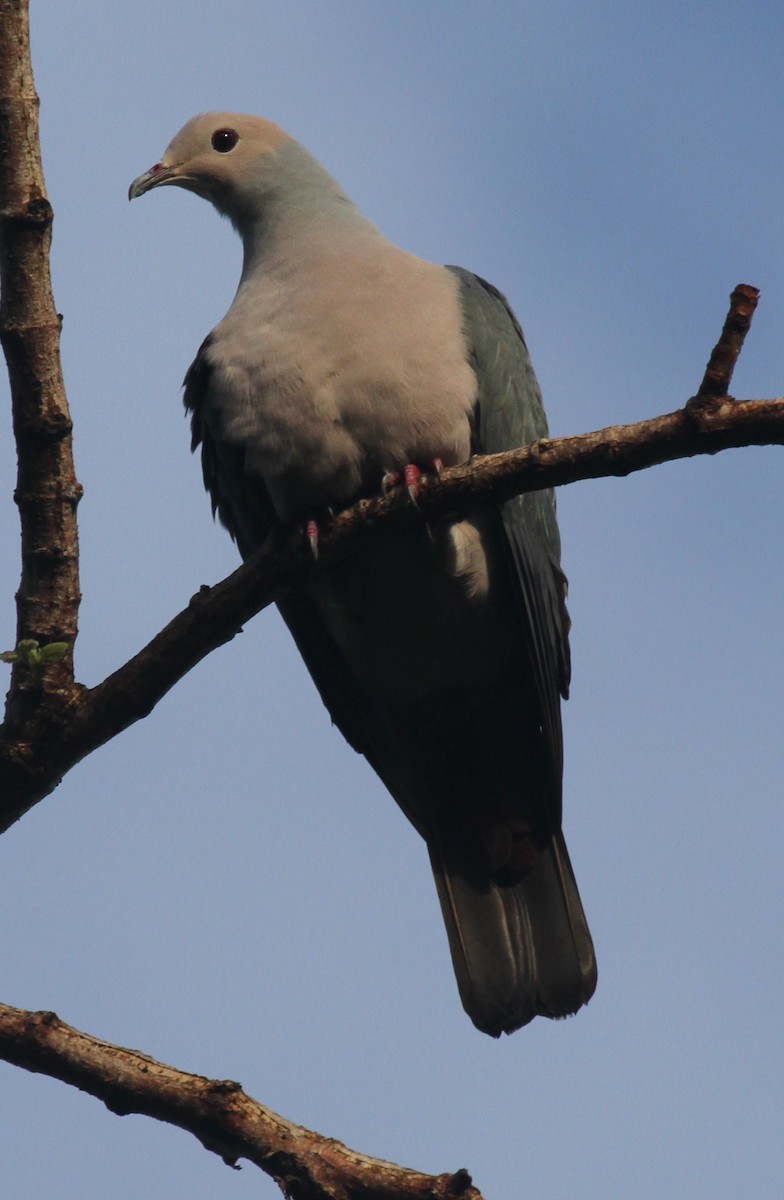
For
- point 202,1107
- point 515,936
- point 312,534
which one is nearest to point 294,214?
point 312,534

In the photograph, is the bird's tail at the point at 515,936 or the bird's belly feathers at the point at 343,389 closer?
the bird's belly feathers at the point at 343,389

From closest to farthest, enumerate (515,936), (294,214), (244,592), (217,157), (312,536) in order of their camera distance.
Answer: (244,592) → (312,536) → (515,936) → (294,214) → (217,157)

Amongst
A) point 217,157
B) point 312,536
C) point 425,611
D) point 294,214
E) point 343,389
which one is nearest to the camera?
point 312,536

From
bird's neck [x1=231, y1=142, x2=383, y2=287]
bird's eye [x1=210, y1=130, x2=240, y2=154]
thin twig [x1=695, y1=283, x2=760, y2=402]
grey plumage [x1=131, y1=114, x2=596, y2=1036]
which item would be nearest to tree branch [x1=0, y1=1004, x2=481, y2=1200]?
grey plumage [x1=131, y1=114, x2=596, y2=1036]

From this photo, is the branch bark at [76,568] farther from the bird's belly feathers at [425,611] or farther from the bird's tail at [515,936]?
the bird's tail at [515,936]

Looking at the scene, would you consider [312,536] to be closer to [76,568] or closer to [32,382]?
[76,568]

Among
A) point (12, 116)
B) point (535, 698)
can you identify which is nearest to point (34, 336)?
point (12, 116)

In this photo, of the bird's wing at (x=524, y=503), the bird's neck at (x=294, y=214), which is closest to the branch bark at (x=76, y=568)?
the bird's wing at (x=524, y=503)
